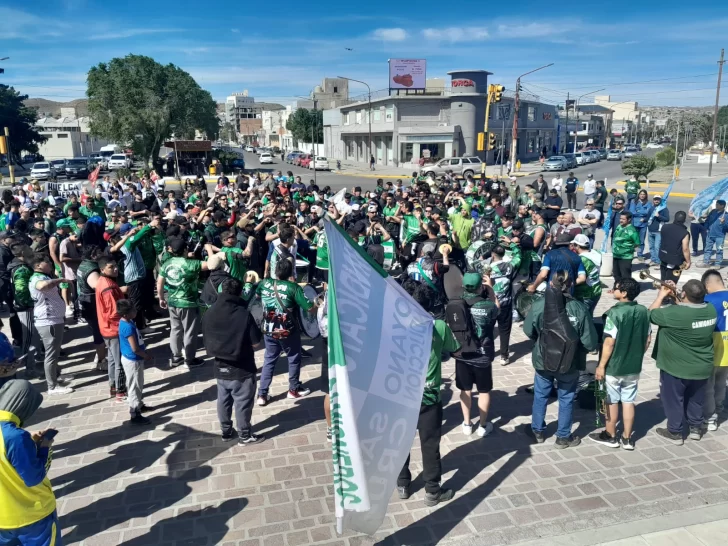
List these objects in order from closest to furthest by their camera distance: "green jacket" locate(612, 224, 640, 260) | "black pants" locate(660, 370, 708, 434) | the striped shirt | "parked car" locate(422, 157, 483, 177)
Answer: "black pants" locate(660, 370, 708, 434) → the striped shirt → "green jacket" locate(612, 224, 640, 260) → "parked car" locate(422, 157, 483, 177)

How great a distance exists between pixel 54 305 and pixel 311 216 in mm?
5998

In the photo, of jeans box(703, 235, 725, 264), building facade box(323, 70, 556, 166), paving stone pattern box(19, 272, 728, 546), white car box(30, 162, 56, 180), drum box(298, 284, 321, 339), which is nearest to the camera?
paving stone pattern box(19, 272, 728, 546)

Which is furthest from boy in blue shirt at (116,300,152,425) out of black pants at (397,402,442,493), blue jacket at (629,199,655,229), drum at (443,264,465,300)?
blue jacket at (629,199,655,229)

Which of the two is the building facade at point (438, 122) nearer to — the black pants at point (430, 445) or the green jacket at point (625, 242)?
the green jacket at point (625, 242)

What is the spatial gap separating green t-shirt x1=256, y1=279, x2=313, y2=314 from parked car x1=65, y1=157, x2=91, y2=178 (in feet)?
138

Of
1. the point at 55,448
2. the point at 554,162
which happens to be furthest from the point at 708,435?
the point at 554,162

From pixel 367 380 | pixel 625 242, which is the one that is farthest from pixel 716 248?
pixel 367 380

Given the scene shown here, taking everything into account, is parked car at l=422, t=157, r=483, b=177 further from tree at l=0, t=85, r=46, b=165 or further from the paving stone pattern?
tree at l=0, t=85, r=46, b=165

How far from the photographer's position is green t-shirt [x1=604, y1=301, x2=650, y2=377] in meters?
5.31

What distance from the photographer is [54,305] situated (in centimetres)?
680

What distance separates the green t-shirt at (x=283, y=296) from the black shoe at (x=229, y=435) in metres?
1.39

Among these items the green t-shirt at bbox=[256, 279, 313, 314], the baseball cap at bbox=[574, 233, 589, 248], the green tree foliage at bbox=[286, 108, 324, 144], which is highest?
the green tree foliage at bbox=[286, 108, 324, 144]

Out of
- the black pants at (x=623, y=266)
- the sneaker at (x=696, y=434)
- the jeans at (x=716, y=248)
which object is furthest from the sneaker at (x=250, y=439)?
the jeans at (x=716, y=248)

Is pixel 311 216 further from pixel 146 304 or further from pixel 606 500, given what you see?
pixel 606 500
